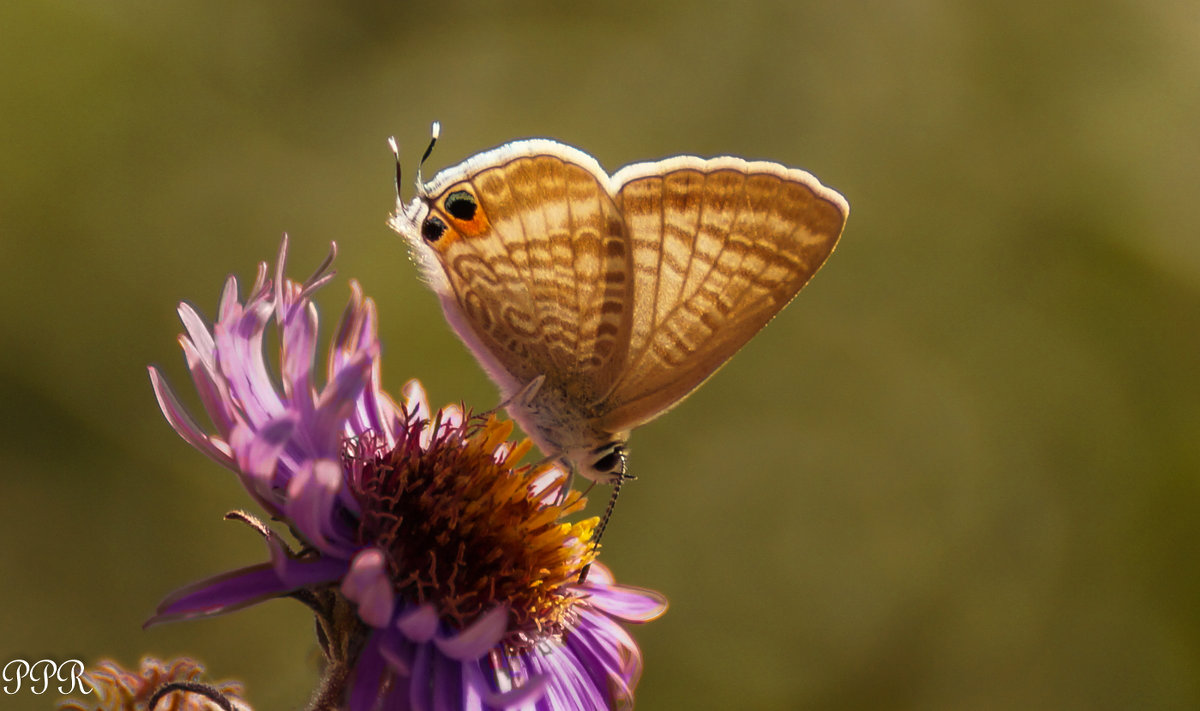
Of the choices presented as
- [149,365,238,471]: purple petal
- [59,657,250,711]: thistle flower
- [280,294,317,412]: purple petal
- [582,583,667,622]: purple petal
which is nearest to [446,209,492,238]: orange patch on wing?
[280,294,317,412]: purple petal

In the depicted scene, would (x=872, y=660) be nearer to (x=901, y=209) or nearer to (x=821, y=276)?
(x=821, y=276)

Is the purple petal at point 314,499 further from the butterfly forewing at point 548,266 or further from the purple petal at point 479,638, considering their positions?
the butterfly forewing at point 548,266

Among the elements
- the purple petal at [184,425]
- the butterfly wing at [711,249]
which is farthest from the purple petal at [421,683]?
the butterfly wing at [711,249]

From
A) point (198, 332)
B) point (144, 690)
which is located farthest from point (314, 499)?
point (144, 690)

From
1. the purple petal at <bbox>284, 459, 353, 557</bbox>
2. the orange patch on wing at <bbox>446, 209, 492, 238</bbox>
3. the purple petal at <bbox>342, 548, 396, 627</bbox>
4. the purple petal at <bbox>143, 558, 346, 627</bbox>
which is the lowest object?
the purple petal at <bbox>342, 548, 396, 627</bbox>

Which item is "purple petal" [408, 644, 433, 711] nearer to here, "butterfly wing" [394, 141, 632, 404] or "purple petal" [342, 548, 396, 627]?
"purple petal" [342, 548, 396, 627]

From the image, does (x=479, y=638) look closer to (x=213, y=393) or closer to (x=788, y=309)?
(x=213, y=393)

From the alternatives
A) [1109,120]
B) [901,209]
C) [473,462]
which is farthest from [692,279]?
[1109,120]
